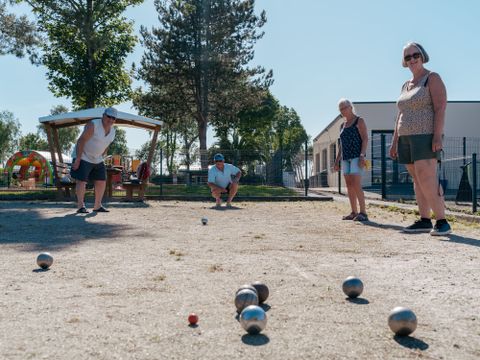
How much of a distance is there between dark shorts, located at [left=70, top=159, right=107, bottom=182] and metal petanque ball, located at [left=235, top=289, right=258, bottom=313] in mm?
7386

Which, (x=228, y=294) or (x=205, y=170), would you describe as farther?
(x=205, y=170)

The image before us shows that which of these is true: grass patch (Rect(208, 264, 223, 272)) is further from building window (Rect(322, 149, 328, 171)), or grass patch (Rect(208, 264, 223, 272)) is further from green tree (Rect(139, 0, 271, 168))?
building window (Rect(322, 149, 328, 171))

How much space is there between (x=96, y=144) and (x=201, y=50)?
22736 millimetres

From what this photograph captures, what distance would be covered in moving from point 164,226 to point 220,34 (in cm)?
2543

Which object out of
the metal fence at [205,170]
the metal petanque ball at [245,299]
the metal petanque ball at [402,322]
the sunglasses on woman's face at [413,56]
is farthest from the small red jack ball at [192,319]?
the metal fence at [205,170]

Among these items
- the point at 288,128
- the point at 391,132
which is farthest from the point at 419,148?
the point at 288,128

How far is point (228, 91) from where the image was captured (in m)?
32.3

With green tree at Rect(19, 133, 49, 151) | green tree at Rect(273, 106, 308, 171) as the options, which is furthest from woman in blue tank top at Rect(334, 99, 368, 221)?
green tree at Rect(19, 133, 49, 151)

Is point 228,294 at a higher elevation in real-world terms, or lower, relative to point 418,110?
lower

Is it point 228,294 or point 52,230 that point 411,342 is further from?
point 52,230

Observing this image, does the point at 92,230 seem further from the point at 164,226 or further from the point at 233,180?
the point at 233,180

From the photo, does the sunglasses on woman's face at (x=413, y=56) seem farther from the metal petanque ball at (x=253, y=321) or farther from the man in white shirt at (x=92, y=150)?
the man in white shirt at (x=92, y=150)

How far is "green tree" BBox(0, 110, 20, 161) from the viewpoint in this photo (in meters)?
79.2

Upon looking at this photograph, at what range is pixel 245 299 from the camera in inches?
113
